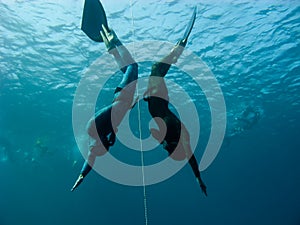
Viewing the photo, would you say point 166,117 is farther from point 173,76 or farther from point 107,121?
point 173,76

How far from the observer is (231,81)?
19.3 metres

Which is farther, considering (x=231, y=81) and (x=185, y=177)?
(x=185, y=177)

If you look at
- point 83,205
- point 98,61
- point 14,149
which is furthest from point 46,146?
point 83,205

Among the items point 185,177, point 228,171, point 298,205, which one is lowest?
point 298,205

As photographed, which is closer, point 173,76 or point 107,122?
point 107,122

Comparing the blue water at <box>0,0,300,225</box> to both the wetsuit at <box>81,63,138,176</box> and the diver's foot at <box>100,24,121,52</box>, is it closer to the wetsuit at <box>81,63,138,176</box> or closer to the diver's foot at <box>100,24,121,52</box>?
the diver's foot at <box>100,24,121,52</box>

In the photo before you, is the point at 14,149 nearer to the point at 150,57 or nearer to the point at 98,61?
the point at 98,61

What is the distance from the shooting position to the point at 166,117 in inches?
159

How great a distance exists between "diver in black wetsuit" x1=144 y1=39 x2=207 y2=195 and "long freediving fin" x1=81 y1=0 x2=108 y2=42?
63.5 inches

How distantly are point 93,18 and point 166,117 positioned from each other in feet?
7.86

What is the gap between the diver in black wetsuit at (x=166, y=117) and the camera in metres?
3.92

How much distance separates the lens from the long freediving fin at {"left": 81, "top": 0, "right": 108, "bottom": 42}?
491 centimetres

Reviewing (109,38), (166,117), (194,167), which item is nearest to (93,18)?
(109,38)

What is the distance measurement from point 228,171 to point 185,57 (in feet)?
148
